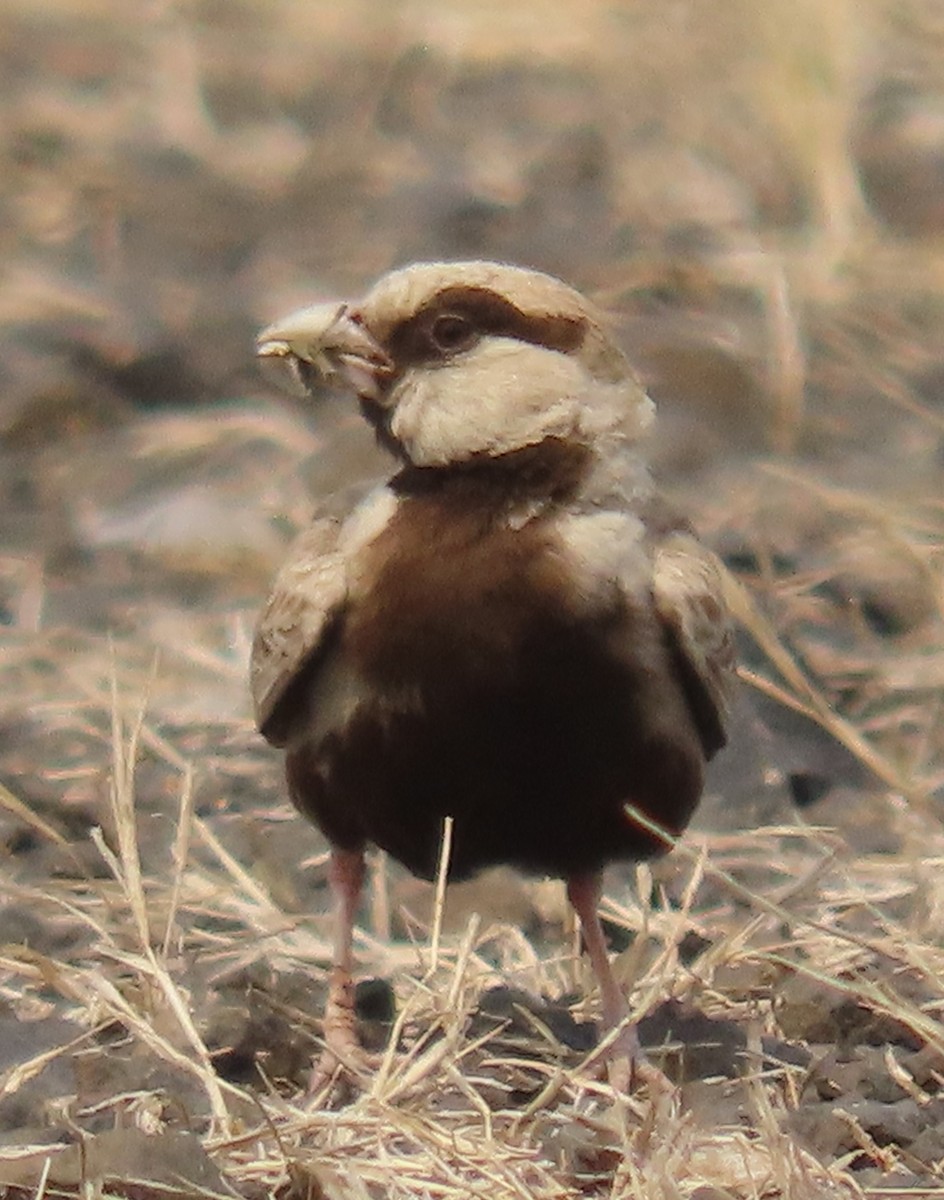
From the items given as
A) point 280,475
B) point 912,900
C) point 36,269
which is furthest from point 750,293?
point 912,900

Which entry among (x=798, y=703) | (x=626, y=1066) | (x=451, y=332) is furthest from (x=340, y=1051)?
(x=798, y=703)

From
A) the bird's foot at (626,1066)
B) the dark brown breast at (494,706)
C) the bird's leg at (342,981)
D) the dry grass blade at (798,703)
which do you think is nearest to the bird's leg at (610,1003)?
the bird's foot at (626,1066)

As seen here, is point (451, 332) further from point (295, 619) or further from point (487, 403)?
point (295, 619)

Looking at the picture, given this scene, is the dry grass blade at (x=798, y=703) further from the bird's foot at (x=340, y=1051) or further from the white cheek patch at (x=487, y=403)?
the bird's foot at (x=340, y=1051)

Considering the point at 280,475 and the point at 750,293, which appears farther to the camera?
the point at 750,293

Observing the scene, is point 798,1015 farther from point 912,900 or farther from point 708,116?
point 708,116

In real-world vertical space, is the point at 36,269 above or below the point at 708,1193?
below

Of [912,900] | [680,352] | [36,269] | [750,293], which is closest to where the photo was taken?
[912,900]
